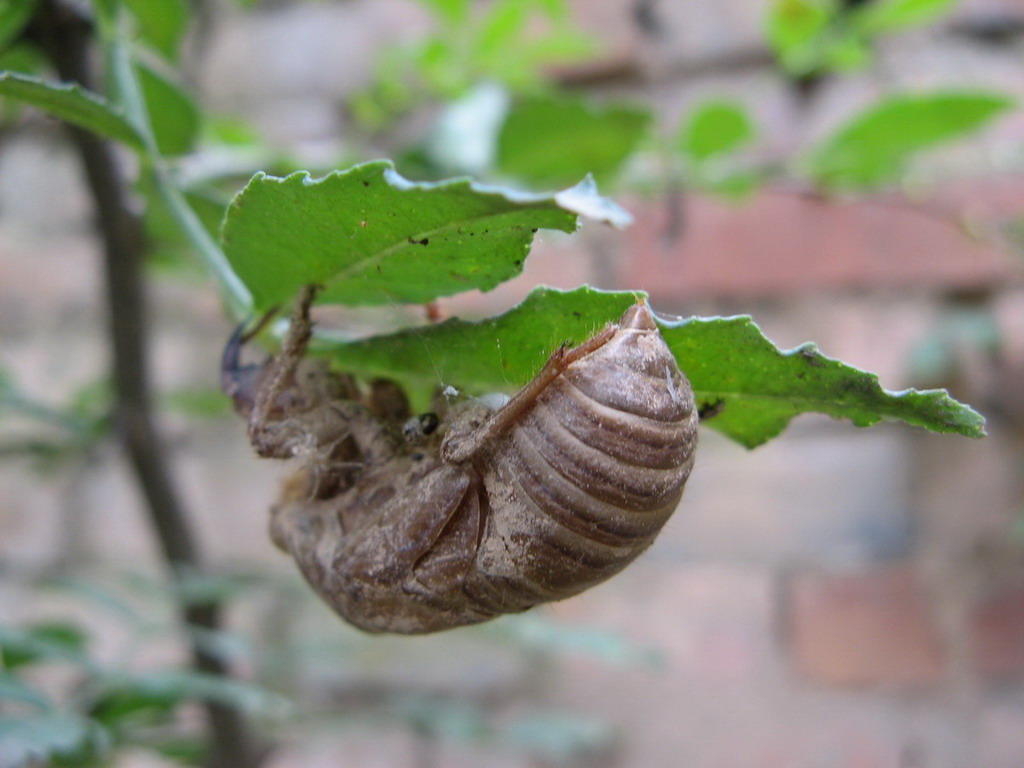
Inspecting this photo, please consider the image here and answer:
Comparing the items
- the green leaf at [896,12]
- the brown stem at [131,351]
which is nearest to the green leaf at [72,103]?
the brown stem at [131,351]

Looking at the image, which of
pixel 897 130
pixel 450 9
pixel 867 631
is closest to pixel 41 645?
pixel 450 9

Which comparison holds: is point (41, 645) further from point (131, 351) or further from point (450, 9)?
point (450, 9)

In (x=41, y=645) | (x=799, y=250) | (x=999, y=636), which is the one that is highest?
(x=41, y=645)

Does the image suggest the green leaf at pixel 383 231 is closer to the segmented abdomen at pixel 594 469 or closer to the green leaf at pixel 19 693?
the segmented abdomen at pixel 594 469

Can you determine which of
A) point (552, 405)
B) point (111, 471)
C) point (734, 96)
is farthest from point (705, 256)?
point (111, 471)

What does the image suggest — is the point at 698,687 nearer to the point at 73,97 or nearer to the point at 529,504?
the point at 529,504
